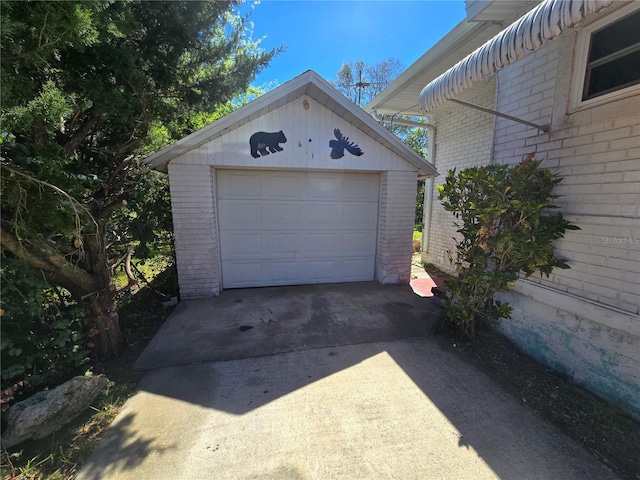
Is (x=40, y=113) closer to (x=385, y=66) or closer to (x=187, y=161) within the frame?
(x=187, y=161)

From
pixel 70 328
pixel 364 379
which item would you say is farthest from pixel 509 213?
pixel 70 328

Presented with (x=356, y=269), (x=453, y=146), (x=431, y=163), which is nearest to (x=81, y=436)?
(x=356, y=269)

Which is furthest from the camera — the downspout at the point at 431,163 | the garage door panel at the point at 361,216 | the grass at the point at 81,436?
the downspout at the point at 431,163

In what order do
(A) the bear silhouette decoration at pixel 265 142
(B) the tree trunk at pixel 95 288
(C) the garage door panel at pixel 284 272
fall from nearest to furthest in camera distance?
(B) the tree trunk at pixel 95 288
(A) the bear silhouette decoration at pixel 265 142
(C) the garage door panel at pixel 284 272

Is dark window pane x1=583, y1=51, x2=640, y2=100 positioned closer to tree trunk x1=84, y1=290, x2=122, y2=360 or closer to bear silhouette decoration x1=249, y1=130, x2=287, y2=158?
bear silhouette decoration x1=249, y1=130, x2=287, y2=158

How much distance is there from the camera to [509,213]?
2.99 m

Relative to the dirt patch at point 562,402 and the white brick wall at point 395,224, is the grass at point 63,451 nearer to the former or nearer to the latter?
the dirt patch at point 562,402

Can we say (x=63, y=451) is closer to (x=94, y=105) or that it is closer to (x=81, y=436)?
(x=81, y=436)

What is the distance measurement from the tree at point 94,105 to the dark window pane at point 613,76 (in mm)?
4402

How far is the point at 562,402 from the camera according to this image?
2529 mm

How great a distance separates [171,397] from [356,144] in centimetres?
458

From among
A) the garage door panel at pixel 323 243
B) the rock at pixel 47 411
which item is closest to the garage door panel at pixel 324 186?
the garage door panel at pixel 323 243

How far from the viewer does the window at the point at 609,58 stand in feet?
8.02

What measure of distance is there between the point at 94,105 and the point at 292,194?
9.88ft
